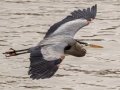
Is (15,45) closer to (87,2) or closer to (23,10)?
(23,10)

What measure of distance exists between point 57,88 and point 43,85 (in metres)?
0.39

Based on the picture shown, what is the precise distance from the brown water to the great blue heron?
95cm

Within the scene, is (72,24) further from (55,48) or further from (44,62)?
(44,62)

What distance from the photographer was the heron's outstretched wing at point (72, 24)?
1366cm

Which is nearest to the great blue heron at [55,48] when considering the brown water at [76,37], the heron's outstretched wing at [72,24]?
the heron's outstretched wing at [72,24]

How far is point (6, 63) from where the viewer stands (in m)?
16.0

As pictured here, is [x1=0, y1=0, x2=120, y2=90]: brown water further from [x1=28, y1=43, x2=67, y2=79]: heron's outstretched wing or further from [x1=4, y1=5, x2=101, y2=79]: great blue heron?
[x1=28, y1=43, x2=67, y2=79]: heron's outstretched wing

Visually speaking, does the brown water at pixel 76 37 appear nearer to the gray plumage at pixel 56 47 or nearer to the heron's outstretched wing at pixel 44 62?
the gray plumage at pixel 56 47

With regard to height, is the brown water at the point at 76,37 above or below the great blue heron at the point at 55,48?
below

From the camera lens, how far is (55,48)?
1171 cm

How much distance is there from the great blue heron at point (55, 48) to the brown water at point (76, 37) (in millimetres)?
953

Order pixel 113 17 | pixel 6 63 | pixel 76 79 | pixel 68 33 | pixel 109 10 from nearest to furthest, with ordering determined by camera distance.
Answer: pixel 68 33, pixel 76 79, pixel 6 63, pixel 113 17, pixel 109 10

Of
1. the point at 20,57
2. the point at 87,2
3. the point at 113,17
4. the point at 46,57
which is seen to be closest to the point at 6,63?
the point at 20,57

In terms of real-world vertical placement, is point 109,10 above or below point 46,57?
below
